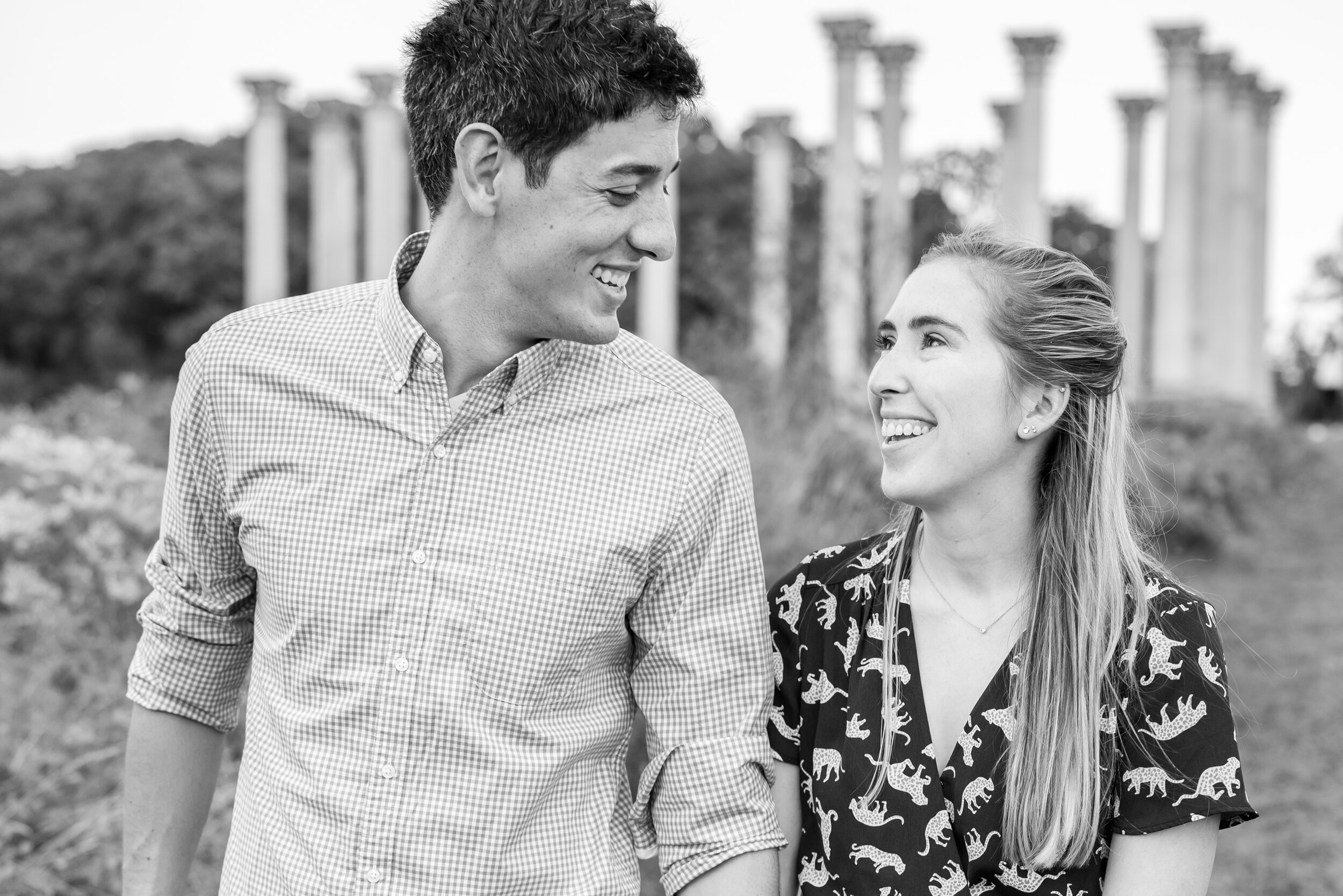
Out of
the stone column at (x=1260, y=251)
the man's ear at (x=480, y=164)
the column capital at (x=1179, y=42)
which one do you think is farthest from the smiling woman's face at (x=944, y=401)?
the stone column at (x=1260, y=251)

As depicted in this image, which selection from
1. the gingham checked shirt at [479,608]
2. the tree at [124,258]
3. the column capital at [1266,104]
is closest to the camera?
the gingham checked shirt at [479,608]

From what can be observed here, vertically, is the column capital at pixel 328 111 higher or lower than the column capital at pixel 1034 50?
lower

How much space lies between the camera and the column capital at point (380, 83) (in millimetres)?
45875

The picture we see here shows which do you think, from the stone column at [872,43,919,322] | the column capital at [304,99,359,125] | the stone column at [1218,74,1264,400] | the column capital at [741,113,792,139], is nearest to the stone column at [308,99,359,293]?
the column capital at [304,99,359,125]

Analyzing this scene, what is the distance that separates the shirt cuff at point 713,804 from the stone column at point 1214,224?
40.7 m

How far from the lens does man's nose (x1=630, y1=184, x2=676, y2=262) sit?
4.45 meters

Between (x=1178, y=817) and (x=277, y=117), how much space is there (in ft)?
148

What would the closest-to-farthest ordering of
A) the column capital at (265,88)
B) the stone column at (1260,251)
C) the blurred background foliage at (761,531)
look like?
the blurred background foliage at (761,531)
the column capital at (265,88)
the stone column at (1260,251)

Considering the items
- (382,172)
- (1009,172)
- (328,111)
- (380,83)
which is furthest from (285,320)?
(328,111)

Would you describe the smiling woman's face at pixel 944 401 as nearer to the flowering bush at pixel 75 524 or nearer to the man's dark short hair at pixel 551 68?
the man's dark short hair at pixel 551 68

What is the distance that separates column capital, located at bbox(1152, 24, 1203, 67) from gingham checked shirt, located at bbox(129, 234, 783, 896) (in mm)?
38351

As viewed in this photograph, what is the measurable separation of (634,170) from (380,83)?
4369 centimetres

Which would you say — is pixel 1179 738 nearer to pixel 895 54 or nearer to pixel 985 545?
pixel 985 545

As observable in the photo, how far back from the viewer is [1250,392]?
1977 inches
